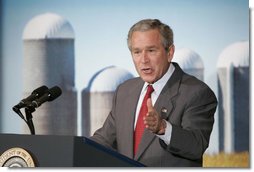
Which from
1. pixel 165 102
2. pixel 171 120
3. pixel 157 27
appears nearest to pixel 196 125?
pixel 171 120

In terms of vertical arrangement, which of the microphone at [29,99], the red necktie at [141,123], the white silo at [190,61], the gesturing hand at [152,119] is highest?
the white silo at [190,61]

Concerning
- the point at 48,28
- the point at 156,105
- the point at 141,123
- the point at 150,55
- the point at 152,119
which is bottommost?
the point at 141,123

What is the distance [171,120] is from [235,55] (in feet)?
2.33

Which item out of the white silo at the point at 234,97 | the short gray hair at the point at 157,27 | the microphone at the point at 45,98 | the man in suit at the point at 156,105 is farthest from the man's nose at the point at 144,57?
the microphone at the point at 45,98

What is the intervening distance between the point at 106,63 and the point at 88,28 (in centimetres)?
30

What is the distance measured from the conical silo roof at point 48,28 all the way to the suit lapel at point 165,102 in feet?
2.76

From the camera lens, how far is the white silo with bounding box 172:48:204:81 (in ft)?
13.5

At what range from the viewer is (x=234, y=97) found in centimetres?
420

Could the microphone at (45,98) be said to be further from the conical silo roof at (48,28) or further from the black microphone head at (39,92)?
the conical silo roof at (48,28)

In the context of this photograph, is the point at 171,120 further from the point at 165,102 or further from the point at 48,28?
the point at 48,28

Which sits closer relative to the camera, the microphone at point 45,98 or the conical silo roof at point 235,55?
the microphone at point 45,98

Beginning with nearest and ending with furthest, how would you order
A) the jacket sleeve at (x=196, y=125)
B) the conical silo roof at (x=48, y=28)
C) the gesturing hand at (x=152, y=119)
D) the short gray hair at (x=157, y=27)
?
the gesturing hand at (x=152, y=119), the jacket sleeve at (x=196, y=125), the short gray hair at (x=157, y=27), the conical silo roof at (x=48, y=28)

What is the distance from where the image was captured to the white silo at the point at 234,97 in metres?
4.14

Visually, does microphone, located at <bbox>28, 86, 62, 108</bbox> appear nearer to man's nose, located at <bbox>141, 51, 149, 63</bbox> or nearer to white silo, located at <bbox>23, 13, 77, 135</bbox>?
man's nose, located at <bbox>141, 51, 149, 63</bbox>
